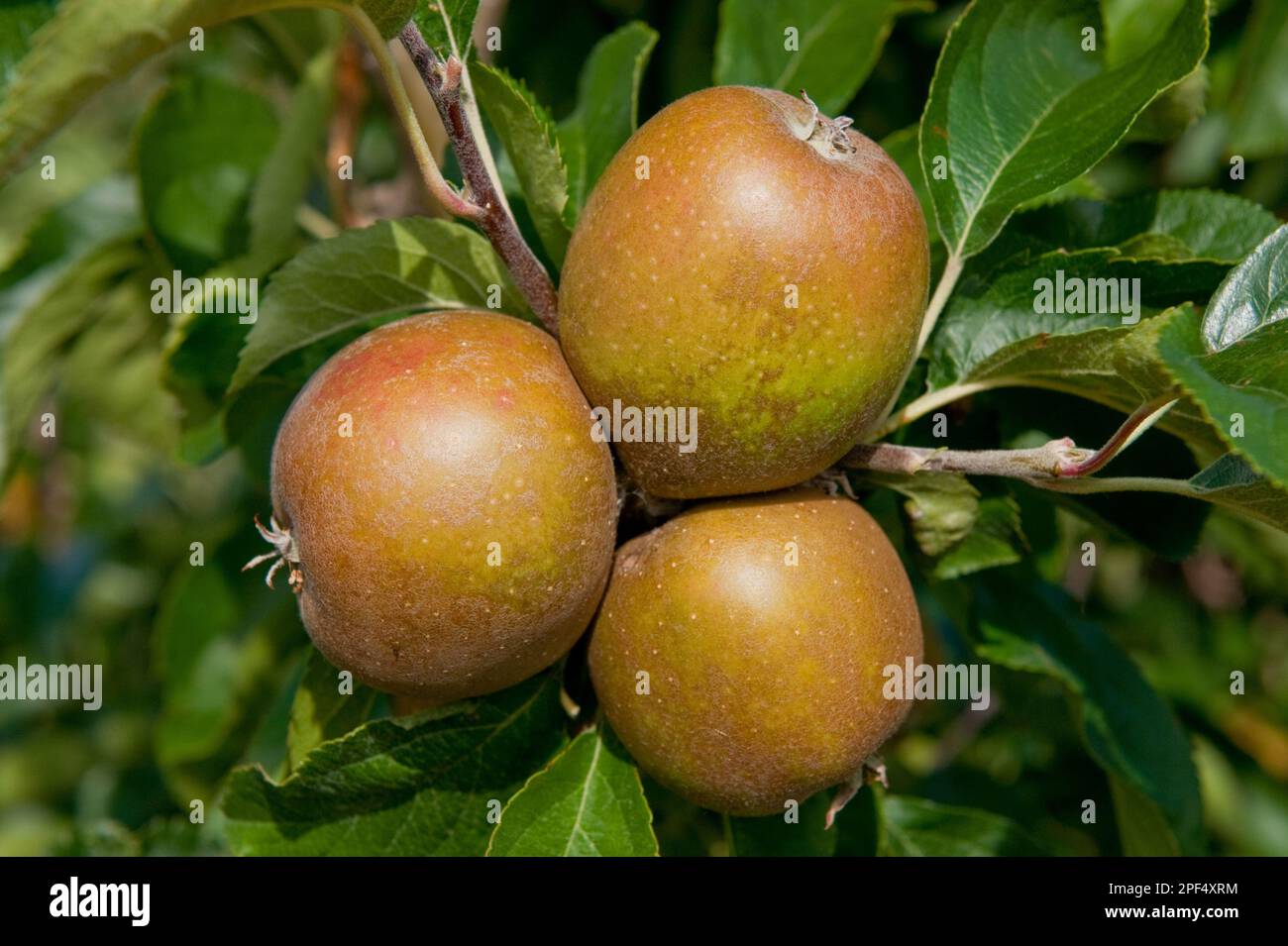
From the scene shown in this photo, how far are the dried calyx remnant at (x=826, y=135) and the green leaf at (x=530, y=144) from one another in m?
0.33

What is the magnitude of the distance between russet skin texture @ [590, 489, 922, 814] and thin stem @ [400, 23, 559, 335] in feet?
1.17

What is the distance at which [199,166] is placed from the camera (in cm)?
245

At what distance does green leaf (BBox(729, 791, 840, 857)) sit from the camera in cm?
176

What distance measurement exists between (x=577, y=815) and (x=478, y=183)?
0.85m

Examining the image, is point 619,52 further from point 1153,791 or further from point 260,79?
point 260,79

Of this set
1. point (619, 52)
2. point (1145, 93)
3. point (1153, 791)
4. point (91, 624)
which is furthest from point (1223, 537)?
point (91, 624)

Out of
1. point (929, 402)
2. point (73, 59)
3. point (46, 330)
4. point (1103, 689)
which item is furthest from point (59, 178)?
point (1103, 689)

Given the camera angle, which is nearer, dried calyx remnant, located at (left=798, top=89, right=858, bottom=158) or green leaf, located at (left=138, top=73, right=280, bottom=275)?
dried calyx remnant, located at (left=798, top=89, right=858, bottom=158)

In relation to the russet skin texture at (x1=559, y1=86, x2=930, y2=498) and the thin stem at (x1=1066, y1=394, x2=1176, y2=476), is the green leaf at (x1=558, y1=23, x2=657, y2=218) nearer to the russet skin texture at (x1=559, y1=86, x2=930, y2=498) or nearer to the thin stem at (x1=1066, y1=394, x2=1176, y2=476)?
the russet skin texture at (x1=559, y1=86, x2=930, y2=498)

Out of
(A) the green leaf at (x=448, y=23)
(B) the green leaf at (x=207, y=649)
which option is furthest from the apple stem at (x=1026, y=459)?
(B) the green leaf at (x=207, y=649)

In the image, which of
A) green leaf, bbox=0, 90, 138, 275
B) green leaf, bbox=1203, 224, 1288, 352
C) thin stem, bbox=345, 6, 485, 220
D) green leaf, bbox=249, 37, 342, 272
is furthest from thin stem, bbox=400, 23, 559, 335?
green leaf, bbox=0, 90, 138, 275

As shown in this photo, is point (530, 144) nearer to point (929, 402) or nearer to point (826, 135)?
point (826, 135)

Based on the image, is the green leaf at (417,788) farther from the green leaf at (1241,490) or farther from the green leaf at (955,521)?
the green leaf at (1241,490)

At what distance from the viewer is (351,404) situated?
135 cm
